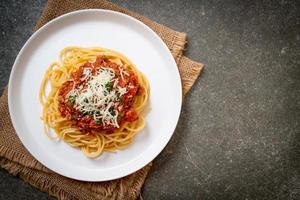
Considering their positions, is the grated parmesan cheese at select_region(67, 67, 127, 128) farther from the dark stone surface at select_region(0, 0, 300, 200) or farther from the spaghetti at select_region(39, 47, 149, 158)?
the dark stone surface at select_region(0, 0, 300, 200)

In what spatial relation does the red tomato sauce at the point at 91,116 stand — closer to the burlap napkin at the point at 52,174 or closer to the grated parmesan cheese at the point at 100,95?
the grated parmesan cheese at the point at 100,95

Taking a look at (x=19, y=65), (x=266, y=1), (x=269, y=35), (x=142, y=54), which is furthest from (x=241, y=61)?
(x=19, y=65)

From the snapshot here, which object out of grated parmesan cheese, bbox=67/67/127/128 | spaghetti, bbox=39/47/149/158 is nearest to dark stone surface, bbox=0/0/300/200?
spaghetti, bbox=39/47/149/158

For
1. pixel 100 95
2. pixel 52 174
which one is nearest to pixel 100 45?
pixel 100 95

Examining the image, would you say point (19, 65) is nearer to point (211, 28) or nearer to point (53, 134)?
point (53, 134)

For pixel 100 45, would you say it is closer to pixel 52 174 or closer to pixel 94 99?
pixel 94 99

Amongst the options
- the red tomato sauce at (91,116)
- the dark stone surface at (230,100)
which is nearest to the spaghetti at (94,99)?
the red tomato sauce at (91,116)
